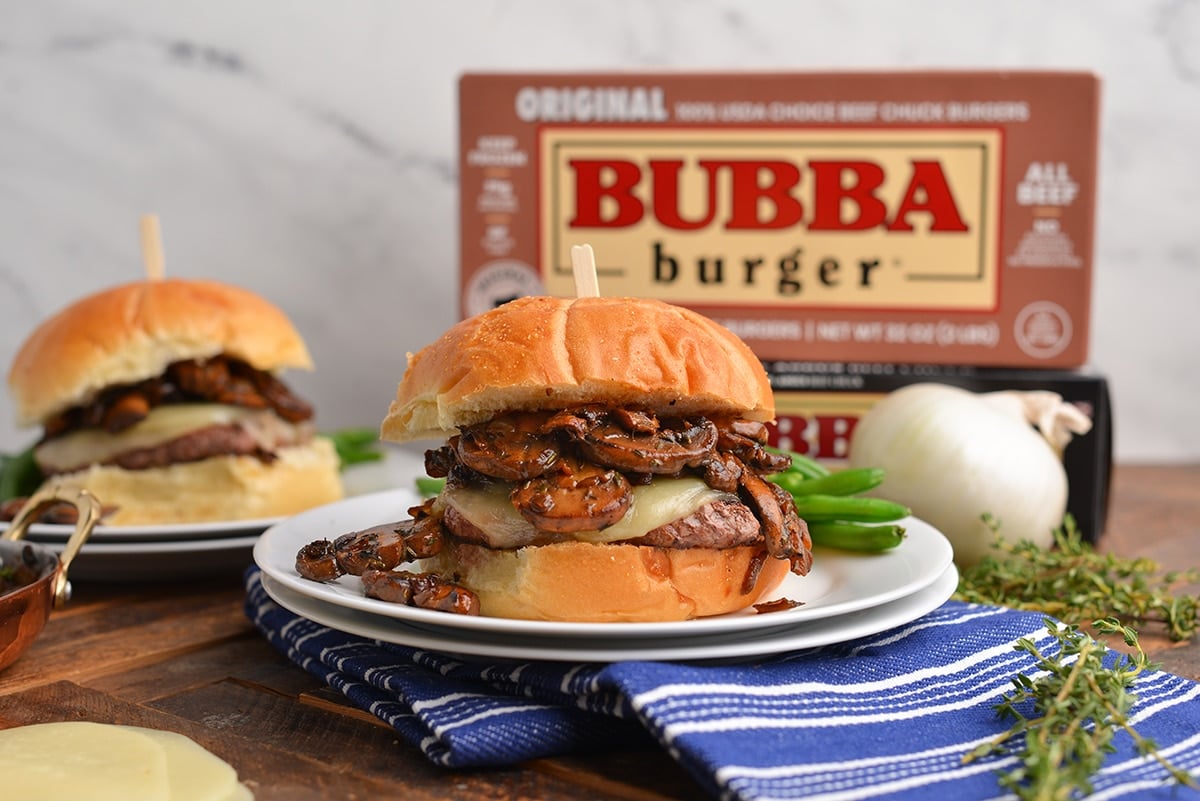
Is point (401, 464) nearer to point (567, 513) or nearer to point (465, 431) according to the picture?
point (465, 431)

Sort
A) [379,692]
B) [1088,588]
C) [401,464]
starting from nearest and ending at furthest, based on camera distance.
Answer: [379,692] → [1088,588] → [401,464]

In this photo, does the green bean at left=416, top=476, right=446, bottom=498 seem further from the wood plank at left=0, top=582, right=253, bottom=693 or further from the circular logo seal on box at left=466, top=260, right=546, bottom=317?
the circular logo seal on box at left=466, top=260, right=546, bottom=317

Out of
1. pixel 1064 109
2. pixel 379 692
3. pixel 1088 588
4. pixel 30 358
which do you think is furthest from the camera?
pixel 1064 109

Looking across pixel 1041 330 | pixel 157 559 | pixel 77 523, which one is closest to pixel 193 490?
pixel 157 559

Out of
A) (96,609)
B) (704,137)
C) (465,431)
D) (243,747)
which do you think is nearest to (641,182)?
(704,137)

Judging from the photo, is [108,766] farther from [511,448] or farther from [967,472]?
[967,472]

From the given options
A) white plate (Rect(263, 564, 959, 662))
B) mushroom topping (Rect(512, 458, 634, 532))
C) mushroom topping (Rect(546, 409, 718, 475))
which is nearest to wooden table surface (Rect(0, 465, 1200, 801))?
white plate (Rect(263, 564, 959, 662))

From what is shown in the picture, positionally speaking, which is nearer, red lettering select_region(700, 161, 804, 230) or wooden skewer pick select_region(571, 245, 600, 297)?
wooden skewer pick select_region(571, 245, 600, 297)
